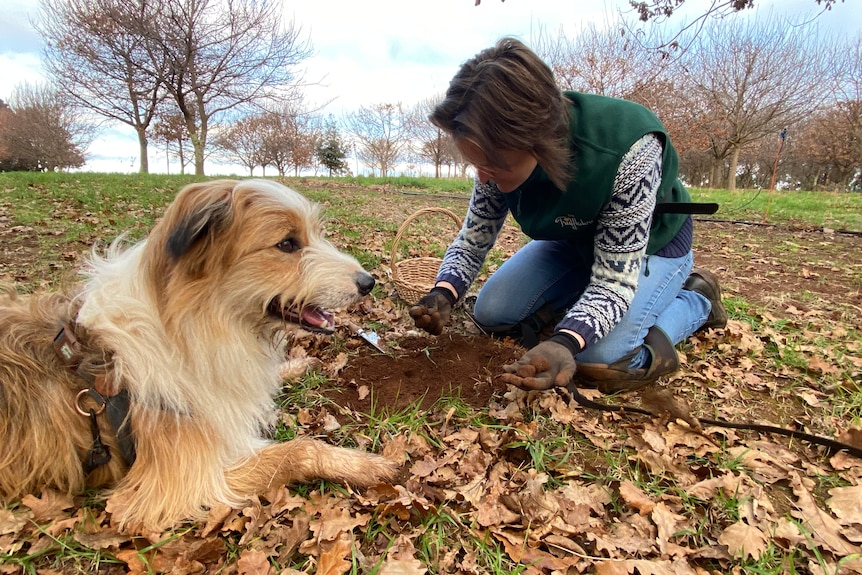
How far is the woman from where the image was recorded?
233cm

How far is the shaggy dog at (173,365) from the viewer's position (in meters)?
1.93

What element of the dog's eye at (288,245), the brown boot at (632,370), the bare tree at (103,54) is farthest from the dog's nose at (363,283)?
the bare tree at (103,54)

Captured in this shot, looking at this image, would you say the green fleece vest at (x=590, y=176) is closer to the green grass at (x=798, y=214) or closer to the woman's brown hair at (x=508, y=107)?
the woman's brown hair at (x=508, y=107)

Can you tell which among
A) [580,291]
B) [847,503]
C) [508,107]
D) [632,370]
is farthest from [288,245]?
[847,503]

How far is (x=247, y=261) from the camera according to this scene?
2125mm

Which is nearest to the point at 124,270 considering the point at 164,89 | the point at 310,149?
the point at 164,89

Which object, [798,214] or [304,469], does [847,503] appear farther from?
[798,214]

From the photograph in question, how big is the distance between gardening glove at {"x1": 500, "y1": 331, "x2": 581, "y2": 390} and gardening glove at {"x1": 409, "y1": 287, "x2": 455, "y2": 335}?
2.40 feet

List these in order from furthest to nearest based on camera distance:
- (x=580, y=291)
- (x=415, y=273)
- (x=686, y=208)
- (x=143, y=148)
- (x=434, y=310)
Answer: (x=143, y=148) < (x=415, y=273) < (x=580, y=291) < (x=434, y=310) < (x=686, y=208)

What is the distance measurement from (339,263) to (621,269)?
1.60 m

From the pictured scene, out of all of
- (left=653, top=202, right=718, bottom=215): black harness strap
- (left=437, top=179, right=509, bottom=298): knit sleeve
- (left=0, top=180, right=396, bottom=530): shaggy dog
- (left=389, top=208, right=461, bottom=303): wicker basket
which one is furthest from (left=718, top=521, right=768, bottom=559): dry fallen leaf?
(left=389, top=208, right=461, bottom=303): wicker basket

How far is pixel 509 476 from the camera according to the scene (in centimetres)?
227

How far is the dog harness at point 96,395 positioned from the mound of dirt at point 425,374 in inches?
44.7

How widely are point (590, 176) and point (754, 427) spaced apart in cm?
160
